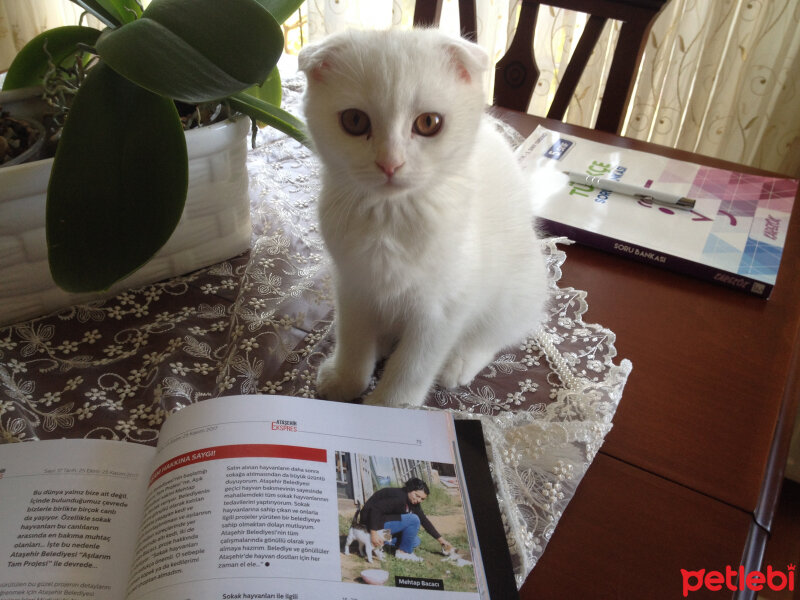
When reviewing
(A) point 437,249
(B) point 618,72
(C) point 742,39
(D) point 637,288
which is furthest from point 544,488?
(C) point 742,39

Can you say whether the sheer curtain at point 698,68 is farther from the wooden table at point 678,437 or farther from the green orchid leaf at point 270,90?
the wooden table at point 678,437

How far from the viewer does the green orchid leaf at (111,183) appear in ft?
1.86

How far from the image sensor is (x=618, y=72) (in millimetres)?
1206

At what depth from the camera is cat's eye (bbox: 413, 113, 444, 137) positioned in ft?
1.95

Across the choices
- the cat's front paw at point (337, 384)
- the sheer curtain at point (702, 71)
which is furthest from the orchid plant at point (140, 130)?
the sheer curtain at point (702, 71)

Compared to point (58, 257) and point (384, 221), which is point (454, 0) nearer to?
point (384, 221)

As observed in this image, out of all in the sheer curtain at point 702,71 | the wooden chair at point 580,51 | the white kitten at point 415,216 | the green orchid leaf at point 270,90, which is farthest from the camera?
the sheer curtain at point 702,71

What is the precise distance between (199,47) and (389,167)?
19 centimetres

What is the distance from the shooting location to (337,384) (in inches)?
28.0

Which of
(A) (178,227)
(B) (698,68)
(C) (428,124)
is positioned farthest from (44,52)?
(B) (698,68)

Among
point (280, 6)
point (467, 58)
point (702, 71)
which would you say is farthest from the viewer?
point (702, 71)

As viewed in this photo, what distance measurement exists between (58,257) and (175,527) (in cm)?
27

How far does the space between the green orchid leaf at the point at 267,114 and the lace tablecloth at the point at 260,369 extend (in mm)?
196

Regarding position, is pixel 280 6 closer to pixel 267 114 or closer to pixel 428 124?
pixel 267 114
